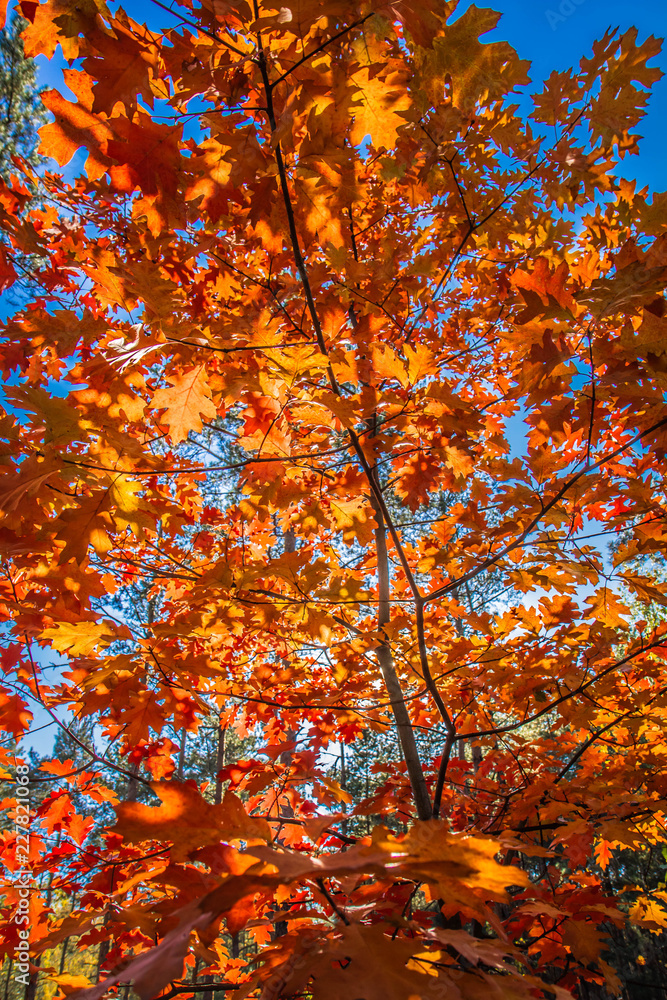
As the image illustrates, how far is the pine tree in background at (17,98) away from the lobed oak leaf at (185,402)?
9582 millimetres

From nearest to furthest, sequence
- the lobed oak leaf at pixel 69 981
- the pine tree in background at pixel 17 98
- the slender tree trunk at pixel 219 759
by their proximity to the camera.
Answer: the lobed oak leaf at pixel 69 981
the slender tree trunk at pixel 219 759
the pine tree in background at pixel 17 98

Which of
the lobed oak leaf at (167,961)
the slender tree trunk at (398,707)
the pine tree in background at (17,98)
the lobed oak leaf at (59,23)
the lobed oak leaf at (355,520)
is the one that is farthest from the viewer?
the pine tree in background at (17,98)

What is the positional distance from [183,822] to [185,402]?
140 centimetres

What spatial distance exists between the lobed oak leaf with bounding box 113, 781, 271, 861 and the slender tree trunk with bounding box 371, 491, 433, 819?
102 centimetres

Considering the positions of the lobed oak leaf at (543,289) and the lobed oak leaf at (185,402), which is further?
the lobed oak leaf at (185,402)

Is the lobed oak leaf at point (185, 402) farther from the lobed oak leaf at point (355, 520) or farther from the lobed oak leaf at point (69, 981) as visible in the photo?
the lobed oak leaf at point (69, 981)

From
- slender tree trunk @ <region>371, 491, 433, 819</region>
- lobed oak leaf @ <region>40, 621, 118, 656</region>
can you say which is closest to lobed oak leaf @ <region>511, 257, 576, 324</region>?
slender tree trunk @ <region>371, 491, 433, 819</region>

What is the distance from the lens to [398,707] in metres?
2.31

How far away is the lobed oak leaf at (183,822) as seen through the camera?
824mm

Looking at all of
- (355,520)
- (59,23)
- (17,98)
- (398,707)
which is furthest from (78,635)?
(17,98)

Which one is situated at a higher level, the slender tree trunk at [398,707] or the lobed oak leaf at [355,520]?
→ the lobed oak leaf at [355,520]

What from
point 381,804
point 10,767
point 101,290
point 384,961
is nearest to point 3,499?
point 101,290

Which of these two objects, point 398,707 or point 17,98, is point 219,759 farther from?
point 17,98

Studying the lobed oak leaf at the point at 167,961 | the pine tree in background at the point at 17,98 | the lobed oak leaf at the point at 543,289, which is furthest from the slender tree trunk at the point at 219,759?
the pine tree in background at the point at 17,98
